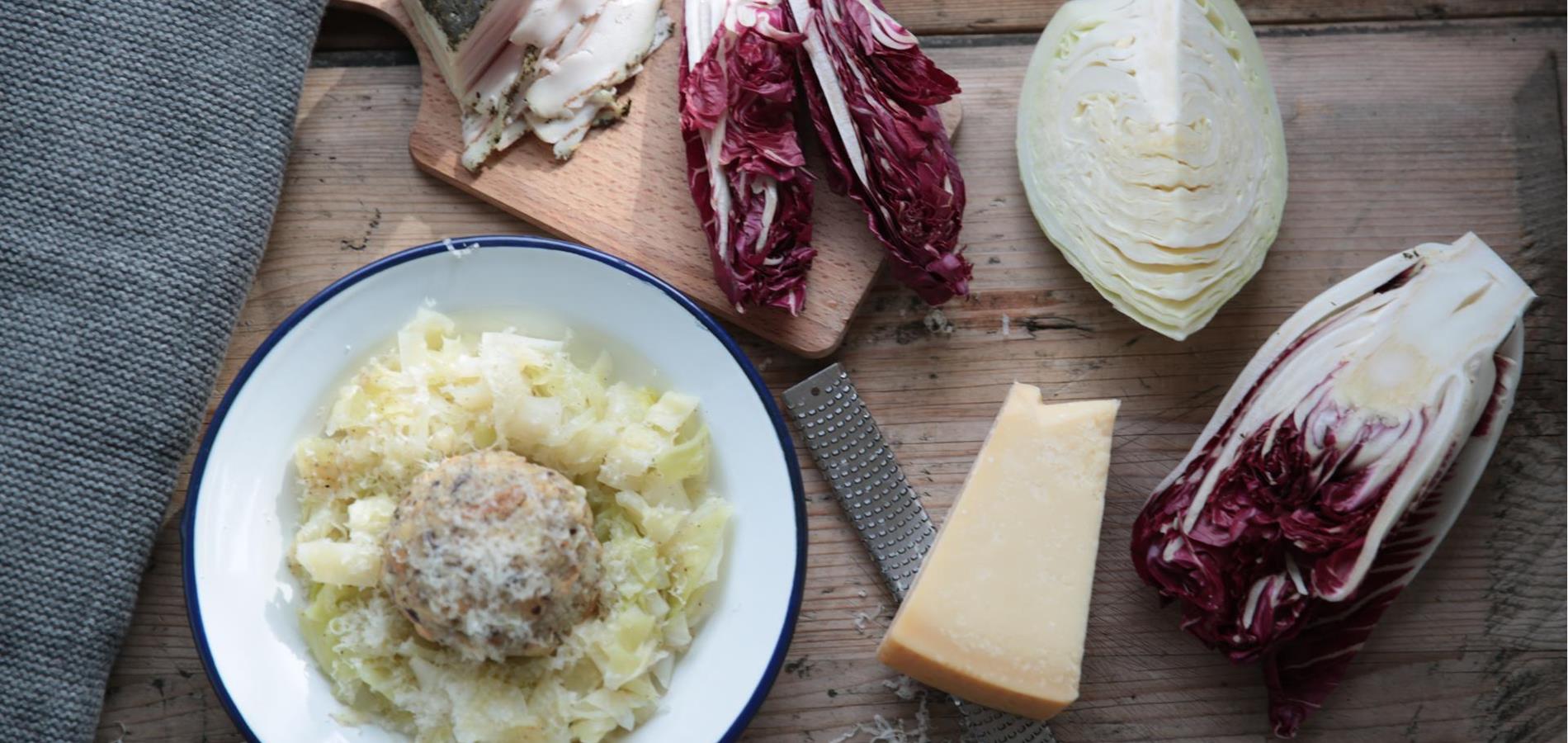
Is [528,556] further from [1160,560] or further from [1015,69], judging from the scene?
[1015,69]

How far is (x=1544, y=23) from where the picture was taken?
323cm

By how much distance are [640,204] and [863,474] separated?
91 cm

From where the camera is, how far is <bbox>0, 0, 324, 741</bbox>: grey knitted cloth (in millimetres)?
2516

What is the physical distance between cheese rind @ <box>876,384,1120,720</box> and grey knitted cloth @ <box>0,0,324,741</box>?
181 centimetres

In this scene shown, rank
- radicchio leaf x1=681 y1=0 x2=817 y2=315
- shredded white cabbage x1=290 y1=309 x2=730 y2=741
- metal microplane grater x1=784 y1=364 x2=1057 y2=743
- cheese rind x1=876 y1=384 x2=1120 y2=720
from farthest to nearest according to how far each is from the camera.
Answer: metal microplane grater x1=784 y1=364 x2=1057 y2=743 < radicchio leaf x1=681 y1=0 x2=817 y2=315 < cheese rind x1=876 y1=384 x2=1120 y2=720 < shredded white cabbage x1=290 y1=309 x2=730 y2=741

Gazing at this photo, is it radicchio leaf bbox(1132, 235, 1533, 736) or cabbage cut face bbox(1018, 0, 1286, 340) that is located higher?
cabbage cut face bbox(1018, 0, 1286, 340)

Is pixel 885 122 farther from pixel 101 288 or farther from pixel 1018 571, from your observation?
pixel 101 288

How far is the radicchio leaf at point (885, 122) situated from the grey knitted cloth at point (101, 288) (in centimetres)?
141

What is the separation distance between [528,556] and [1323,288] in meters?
2.27

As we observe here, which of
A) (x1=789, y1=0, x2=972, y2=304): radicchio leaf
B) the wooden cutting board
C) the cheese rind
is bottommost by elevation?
the cheese rind

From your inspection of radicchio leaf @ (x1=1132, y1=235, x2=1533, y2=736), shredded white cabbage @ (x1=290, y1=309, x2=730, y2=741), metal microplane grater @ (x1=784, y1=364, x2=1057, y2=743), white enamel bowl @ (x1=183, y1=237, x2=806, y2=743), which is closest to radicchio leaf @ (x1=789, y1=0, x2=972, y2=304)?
metal microplane grater @ (x1=784, y1=364, x2=1057, y2=743)

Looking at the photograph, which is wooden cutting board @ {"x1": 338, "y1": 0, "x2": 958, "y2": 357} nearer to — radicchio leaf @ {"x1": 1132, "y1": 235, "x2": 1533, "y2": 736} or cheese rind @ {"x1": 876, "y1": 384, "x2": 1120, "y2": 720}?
cheese rind @ {"x1": 876, "y1": 384, "x2": 1120, "y2": 720}

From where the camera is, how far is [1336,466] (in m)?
2.69

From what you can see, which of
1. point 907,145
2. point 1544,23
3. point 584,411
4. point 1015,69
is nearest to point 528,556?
point 584,411
